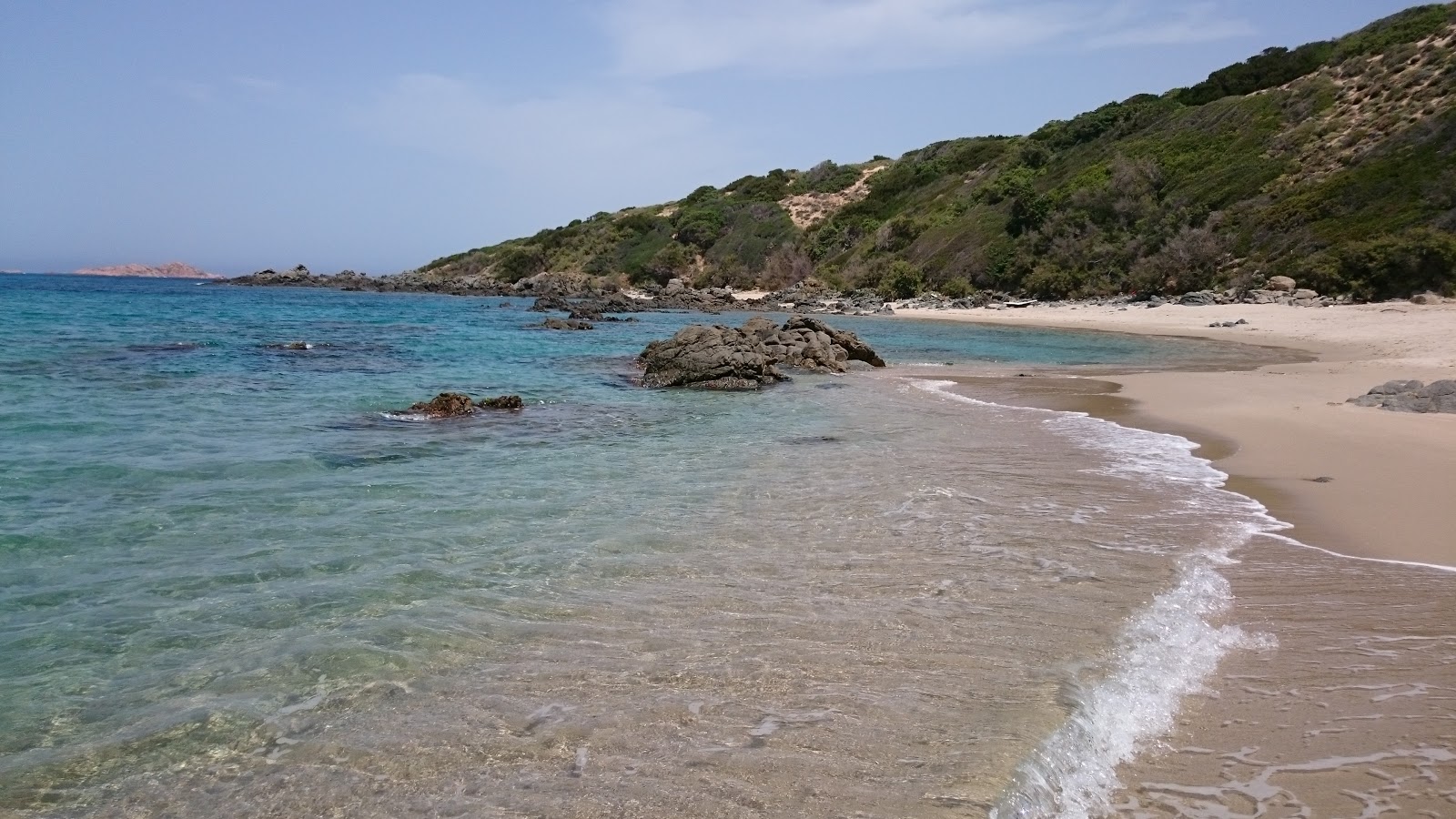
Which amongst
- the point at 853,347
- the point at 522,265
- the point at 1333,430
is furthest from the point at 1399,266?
the point at 522,265

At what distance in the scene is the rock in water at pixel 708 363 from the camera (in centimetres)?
1605

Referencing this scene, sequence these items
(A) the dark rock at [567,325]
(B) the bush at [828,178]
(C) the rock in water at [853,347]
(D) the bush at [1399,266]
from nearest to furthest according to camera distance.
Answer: (C) the rock in water at [853,347], (D) the bush at [1399,266], (A) the dark rock at [567,325], (B) the bush at [828,178]

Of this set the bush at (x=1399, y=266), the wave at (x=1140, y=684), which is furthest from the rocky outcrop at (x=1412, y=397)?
the bush at (x=1399, y=266)

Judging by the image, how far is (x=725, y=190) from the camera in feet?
296

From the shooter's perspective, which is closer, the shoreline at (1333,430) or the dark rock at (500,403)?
the shoreline at (1333,430)

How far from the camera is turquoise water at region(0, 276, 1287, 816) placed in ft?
12.1

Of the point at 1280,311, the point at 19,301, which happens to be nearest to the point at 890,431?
the point at 1280,311

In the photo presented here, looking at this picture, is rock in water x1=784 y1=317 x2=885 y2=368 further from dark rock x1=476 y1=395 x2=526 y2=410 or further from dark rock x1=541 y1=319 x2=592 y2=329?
dark rock x1=541 y1=319 x2=592 y2=329

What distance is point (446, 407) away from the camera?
12.1m

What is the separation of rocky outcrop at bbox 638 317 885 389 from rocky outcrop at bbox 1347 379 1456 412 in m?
9.09

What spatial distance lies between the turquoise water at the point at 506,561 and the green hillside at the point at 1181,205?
2819 cm

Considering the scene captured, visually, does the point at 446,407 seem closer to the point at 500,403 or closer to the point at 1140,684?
the point at 500,403

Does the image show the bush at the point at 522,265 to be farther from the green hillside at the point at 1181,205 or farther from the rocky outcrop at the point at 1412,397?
the rocky outcrop at the point at 1412,397

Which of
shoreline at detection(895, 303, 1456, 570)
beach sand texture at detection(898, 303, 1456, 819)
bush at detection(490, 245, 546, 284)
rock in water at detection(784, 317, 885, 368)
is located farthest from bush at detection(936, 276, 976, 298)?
bush at detection(490, 245, 546, 284)
